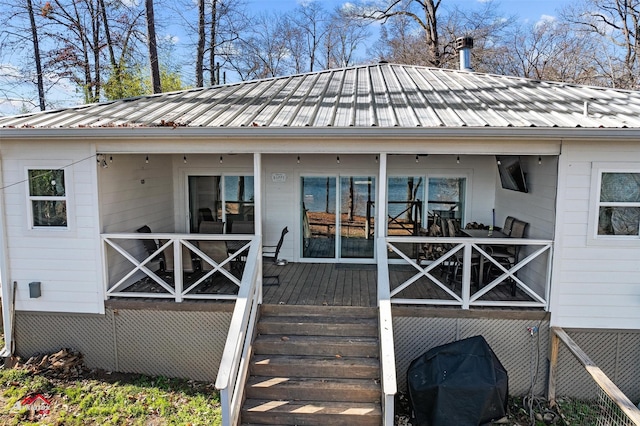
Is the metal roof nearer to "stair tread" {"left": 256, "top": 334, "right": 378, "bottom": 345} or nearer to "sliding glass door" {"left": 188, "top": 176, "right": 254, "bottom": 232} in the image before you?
"sliding glass door" {"left": 188, "top": 176, "right": 254, "bottom": 232}

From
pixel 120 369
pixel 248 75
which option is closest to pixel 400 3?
pixel 248 75

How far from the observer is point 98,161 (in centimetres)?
582

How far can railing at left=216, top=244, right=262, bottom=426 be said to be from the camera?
4.04 m

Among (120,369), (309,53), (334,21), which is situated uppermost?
(334,21)

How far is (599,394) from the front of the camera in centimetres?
523

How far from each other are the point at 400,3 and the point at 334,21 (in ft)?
16.1

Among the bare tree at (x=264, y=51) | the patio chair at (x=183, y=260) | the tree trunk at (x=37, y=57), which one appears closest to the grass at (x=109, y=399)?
the patio chair at (x=183, y=260)

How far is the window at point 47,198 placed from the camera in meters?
5.85

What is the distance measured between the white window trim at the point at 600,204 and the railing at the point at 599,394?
1248 mm

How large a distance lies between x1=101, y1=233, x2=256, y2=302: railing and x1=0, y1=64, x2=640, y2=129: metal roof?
1519 mm

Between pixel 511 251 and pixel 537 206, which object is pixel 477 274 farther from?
pixel 537 206

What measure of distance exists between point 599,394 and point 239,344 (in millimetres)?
4419

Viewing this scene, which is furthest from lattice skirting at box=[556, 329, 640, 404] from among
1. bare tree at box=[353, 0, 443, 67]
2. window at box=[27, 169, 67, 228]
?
bare tree at box=[353, 0, 443, 67]

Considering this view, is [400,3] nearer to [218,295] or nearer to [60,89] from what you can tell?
[60,89]
